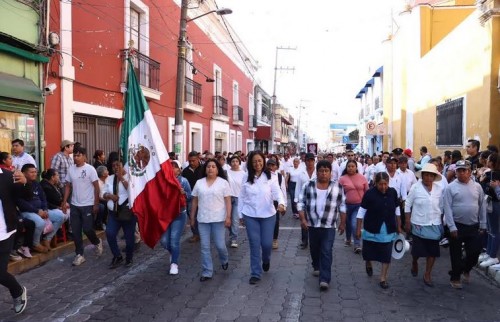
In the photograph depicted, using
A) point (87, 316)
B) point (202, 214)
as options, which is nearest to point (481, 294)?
point (202, 214)

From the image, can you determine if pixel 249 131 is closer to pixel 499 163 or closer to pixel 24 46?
pixel 24 46

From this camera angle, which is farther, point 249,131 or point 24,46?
point 249,131

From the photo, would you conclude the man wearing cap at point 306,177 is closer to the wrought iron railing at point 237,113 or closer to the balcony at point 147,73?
the balcony at point 147,73

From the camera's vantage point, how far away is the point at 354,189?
25.5 feet

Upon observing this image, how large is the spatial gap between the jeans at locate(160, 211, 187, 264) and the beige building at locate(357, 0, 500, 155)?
8169 mm

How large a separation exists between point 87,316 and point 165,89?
12337 millimetres

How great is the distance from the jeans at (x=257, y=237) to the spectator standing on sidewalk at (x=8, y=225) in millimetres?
2702

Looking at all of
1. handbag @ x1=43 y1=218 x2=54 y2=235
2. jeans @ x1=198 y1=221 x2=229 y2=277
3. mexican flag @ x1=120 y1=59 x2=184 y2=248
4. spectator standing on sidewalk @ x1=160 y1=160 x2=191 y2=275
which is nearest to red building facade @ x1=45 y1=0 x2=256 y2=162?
mexican flag @ x1=120 y1=59 x2=184 y2=248

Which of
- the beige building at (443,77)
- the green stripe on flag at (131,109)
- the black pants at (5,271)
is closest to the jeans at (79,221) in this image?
the green stripe on flag at (131,109)

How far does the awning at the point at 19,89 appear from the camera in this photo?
317 inches

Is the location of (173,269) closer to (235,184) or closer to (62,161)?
(235,184)

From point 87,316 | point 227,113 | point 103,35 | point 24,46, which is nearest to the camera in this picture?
point 87,316

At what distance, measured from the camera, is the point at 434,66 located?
15992 millimetres

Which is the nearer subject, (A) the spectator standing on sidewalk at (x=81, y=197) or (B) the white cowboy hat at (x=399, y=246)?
(B) the white cowboy hat at (x=399, y=246)
